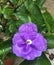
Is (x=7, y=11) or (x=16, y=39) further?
(x=7, y=11)

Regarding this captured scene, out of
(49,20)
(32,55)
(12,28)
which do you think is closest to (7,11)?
(12,28)

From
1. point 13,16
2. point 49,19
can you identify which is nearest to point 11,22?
point 13,16

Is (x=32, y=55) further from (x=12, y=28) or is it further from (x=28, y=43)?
(x=12, y=28)

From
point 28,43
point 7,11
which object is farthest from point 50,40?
point 7,11

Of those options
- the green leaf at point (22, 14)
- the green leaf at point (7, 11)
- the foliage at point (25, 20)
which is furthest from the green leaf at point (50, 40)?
the green leaf at point (7, 11)

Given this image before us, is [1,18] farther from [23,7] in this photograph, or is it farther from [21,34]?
[21,34]

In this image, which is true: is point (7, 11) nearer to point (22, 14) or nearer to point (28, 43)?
point (22, 14)
